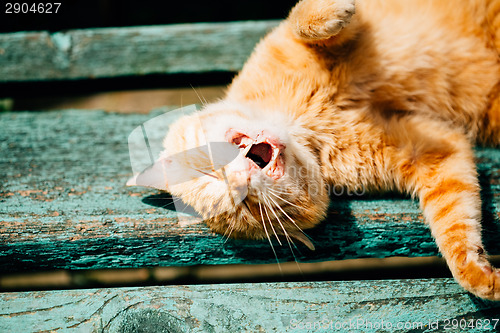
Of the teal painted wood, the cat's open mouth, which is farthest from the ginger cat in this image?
the teal painted wood

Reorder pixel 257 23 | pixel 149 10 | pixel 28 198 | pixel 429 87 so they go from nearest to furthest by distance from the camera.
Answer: pixel 28 198 < pixel 429 87 < pixel 257 23 < pixel 149 10

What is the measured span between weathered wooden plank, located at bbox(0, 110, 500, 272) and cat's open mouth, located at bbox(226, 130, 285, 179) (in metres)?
0.28

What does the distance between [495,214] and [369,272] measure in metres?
0.53

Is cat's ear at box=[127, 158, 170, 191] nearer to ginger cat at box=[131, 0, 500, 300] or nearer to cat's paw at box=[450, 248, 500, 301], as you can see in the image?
ginger cat at box=[131, 0, 500, 300]

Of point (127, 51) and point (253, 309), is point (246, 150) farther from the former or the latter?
point (127, 51)

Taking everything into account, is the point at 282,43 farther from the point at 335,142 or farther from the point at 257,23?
the point at 257,23

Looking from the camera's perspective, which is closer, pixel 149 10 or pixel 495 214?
pixel 495 214

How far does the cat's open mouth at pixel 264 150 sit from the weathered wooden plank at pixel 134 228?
277mm

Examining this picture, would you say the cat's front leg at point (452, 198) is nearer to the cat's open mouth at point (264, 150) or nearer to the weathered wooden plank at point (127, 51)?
the cat's open mouth at point (264, 150)

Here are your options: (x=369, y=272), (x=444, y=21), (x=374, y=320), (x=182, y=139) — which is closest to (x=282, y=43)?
(x=182, y=139)

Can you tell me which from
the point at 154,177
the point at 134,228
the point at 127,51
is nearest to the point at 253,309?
the point at 134,228

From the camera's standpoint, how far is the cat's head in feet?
4.47

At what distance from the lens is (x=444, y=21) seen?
1718mm

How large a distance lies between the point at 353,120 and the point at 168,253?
37.6 inches
